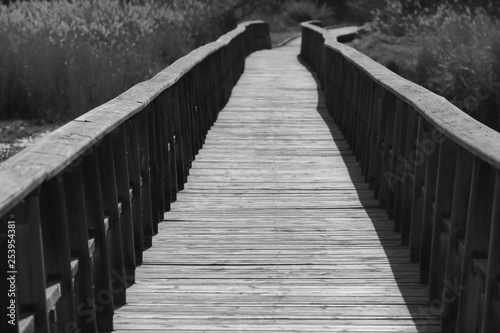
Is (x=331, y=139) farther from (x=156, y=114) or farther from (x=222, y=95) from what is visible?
(x=156, y=114)

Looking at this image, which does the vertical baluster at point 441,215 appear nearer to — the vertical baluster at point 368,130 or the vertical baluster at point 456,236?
the vertical baluster at point 456,236

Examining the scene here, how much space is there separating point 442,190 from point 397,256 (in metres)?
1.02

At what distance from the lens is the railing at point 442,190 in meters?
3.76

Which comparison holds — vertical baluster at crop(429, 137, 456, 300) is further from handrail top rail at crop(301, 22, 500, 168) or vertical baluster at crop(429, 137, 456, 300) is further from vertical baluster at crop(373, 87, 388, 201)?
vertical baluster at crop(373, 87, 388, 201)

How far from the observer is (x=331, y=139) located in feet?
31.9

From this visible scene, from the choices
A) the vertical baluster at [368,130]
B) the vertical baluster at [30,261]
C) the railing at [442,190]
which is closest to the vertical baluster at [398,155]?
the railing at [442,190]

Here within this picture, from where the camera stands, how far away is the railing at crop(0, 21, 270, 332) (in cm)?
310

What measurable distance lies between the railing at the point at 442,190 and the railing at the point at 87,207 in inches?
63.6

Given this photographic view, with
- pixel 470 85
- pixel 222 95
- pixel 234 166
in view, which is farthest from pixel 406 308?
pixel 470 85

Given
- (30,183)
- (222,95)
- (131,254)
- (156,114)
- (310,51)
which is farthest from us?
(310,51)

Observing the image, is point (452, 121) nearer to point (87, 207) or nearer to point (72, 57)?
point (87, 207)

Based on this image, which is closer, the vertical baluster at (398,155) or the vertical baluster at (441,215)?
the vertical baluster at (441,215)

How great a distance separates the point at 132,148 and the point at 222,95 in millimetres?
6905

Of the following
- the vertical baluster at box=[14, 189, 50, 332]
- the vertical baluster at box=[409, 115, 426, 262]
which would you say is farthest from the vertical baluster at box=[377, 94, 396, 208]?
the vertical baluster at box=[14, 189, 50, 332]
